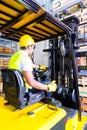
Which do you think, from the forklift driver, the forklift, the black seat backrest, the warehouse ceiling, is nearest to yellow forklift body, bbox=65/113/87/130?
the forklift

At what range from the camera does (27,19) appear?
83.7 inches

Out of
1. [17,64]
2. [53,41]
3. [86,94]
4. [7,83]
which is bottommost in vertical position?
[86,94]

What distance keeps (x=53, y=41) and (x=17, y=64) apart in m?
1.80

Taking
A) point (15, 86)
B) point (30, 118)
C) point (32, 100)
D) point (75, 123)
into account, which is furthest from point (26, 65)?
point (75, 123)

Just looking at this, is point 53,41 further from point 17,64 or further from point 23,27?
point 17,64

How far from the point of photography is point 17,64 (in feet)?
6.77

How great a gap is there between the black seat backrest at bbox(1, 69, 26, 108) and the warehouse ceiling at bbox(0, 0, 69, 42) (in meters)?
0.76

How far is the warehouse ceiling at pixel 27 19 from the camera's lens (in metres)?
1.64

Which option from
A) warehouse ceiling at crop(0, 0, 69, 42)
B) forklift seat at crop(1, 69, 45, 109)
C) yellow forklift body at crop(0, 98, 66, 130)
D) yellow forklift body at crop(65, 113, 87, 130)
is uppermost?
warehouse ceiling at crop(0, 0, 69, 42)

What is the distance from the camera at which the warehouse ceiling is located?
1642mm

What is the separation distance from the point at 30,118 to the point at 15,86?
0.42m

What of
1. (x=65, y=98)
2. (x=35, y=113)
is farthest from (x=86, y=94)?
(x=35, y=113)

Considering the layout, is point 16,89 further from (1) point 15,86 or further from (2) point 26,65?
(2) point 26,65

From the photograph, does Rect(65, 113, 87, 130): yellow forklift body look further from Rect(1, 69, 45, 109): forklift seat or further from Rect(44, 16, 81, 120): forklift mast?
Rect(1, 69, 45, 109): forklift seat
